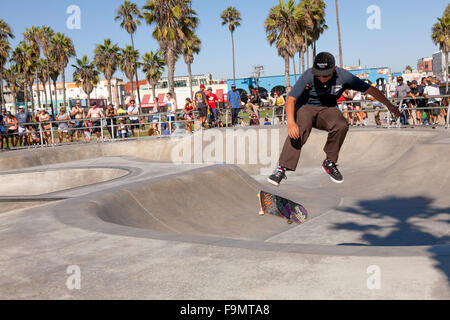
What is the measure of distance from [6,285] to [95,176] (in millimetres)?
8620

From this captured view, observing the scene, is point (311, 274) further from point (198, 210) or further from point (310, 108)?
point (198, 210)

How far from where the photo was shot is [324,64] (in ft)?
16.0

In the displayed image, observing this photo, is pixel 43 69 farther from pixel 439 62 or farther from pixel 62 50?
pixel 439 62

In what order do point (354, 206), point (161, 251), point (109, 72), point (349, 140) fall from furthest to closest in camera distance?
point (109, 72), point (349, 140), point (354, 206), point (161, 251)

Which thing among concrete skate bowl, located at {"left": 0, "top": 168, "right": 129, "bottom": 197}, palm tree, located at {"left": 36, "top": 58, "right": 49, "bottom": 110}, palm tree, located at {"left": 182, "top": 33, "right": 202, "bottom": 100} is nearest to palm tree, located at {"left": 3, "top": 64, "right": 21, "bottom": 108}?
palm tree, located at {"left": 36, "top": 58, "right": 49, "bottom": 110}

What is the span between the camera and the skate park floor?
3080 mm

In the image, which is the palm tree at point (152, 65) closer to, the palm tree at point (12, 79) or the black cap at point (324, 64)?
the palm tree at point (12, 79)

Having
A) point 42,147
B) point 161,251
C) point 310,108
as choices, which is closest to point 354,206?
point 310,108

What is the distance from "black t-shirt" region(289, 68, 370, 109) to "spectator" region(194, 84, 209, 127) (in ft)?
38.3

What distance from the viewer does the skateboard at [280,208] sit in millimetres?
6510

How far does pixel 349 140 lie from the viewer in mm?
14953

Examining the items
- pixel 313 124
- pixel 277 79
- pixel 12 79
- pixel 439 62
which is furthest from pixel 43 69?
pixel 439 62

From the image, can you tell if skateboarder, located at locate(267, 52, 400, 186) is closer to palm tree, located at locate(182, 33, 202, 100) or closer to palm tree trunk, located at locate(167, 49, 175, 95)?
palm tree trunk, located at locate(167, 49, 175, 95)
